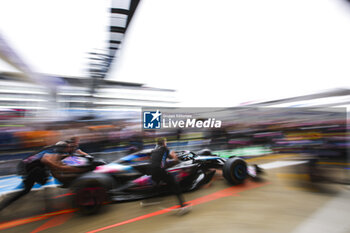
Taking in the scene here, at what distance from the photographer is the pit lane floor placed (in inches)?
90.7

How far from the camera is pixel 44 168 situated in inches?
115

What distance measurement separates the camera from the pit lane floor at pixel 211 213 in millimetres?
2305

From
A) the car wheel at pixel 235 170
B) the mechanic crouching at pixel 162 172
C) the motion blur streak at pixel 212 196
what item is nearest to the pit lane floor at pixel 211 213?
the motion blur streak at pixel 212 196

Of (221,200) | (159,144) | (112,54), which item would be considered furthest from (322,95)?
(112,54)

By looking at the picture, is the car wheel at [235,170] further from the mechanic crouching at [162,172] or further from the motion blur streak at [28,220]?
the motion blur streak at [28,220]

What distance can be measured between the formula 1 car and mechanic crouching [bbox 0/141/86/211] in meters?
0.28

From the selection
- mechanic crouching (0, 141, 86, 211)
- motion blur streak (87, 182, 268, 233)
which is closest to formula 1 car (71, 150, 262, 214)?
motion blur streak (87, 182, 268, 233)

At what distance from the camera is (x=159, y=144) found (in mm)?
2811

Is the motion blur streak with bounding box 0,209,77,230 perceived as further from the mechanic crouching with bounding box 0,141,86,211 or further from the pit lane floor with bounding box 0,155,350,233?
the mechanic crouching with bounding box 0,141,86,211

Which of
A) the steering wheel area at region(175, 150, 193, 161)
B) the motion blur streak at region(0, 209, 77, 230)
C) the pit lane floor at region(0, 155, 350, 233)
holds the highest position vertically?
the steering wheel area at region(175, 150, 193, 161)

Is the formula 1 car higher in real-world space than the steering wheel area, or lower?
lower

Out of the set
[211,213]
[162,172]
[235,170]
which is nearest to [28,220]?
[162,172]

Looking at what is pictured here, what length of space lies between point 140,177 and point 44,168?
1603 millimetres

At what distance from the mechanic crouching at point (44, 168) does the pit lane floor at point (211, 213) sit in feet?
1.22
